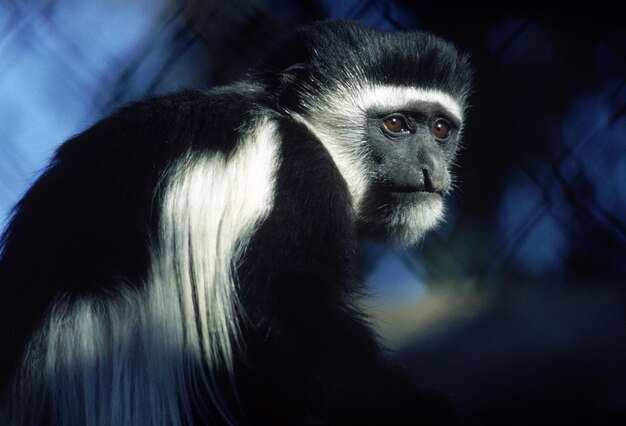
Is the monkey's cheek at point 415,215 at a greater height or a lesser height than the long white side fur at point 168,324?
greater

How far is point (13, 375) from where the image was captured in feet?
5.88

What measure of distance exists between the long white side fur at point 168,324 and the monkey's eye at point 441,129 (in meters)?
0.57

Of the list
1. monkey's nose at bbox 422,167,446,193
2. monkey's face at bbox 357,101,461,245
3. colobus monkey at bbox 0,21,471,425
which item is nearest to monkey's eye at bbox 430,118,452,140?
monkey's face at bbox 357,101,461,245

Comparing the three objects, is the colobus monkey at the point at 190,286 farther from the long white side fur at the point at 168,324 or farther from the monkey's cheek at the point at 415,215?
the monkey's cheek at the point at 415,215

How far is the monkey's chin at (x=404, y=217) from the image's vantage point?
225cm

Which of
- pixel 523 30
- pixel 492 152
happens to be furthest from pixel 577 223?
pixel 523 30

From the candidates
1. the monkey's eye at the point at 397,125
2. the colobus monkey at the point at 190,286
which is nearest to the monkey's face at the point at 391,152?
the monkey's eye at the point at 397,125

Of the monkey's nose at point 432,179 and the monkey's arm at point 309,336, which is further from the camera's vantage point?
the monkey's nose at point 432,179

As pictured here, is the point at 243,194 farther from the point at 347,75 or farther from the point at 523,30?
the point at 523,30

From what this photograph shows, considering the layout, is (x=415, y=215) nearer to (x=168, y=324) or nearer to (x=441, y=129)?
(x=441, y=129)

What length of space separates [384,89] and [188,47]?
46 centimetres

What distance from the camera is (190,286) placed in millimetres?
1831

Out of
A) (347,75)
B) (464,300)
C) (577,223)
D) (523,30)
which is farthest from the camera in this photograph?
(523,30)

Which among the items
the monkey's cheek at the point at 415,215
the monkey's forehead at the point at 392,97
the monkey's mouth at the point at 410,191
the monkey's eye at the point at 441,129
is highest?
the monkey's forehead at the point at 392,97
